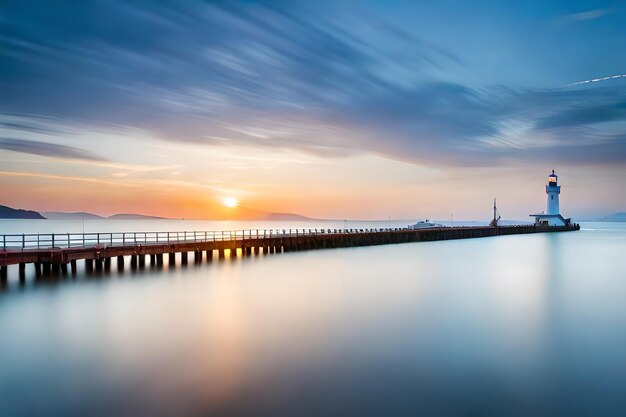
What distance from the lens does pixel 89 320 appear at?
17.4 metres

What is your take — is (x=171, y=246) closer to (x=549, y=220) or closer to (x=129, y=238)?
(x=129, y=238)

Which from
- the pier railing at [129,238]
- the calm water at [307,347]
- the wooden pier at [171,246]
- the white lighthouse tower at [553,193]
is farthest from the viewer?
the white lighthouse tower at [553,193]

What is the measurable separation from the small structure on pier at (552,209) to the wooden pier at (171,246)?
253 inches

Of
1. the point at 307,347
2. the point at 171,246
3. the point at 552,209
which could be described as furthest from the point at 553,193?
the point at 307,347

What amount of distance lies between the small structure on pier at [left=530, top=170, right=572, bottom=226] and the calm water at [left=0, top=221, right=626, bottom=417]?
206 ft

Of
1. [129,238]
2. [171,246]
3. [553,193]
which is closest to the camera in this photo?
[129,238]

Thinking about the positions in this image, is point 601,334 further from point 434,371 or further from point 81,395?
point 81,395

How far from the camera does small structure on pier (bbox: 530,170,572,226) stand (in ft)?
277

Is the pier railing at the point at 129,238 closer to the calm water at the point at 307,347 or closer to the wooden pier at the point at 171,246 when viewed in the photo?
the wooden pier at the point at 171,246

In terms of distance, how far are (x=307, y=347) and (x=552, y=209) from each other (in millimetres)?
87951

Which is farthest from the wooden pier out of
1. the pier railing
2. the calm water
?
the calm water

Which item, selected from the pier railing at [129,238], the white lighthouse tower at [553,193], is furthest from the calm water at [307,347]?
the white lighthouse tower at [553,193]

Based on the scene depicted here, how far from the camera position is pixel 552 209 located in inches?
3487

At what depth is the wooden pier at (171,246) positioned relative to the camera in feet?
79.5
